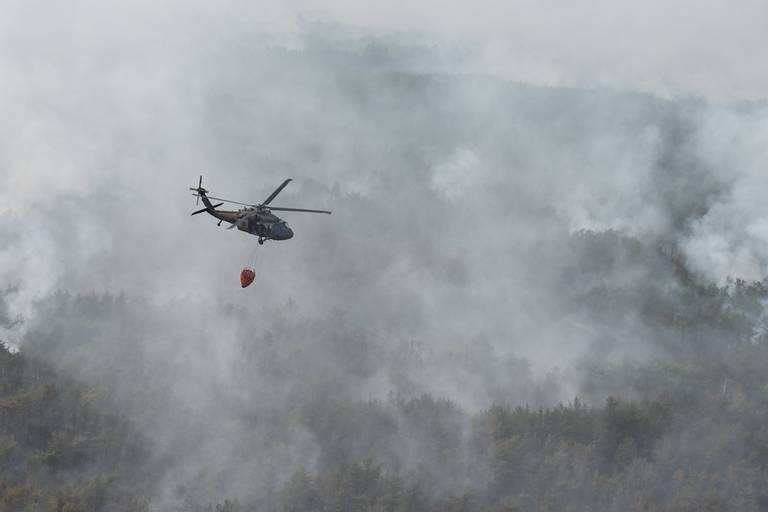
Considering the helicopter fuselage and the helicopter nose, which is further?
the helicopter nose

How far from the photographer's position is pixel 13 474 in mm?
84750

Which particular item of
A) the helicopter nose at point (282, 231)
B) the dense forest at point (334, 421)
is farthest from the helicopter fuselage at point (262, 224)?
the dense forest at point (334, 421)

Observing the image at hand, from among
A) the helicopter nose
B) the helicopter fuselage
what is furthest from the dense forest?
the helicopter nose

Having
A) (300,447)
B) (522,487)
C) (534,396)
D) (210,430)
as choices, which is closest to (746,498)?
(522,487)

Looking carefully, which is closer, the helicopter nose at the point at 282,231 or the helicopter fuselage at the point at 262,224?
the helicopter fuselage at the point at 262,224

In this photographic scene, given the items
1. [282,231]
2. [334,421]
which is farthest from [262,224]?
[334,421]

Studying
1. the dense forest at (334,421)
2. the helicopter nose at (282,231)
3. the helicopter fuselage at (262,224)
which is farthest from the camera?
the dense forest at (334,421)

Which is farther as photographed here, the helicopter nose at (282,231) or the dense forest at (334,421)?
the dense forest at (334,421)

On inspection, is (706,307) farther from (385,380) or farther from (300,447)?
(300,447)

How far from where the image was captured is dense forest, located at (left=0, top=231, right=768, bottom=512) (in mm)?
89438

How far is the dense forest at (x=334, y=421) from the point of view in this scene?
89438 millimetres

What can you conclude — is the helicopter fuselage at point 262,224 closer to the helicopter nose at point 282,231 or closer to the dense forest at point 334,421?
the helicopter nose at point 282,231

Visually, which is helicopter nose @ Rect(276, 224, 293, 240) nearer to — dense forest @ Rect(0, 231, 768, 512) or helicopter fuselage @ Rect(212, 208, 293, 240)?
helicopter fuselage @ Rect(212, 208, 293, 240)

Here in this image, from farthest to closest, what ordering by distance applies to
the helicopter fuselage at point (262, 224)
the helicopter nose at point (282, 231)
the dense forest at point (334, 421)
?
the dense forest at point (334, 421)
the helicopter nose at point (282, 231)
the helicopter fuselage at point (262, 224)
